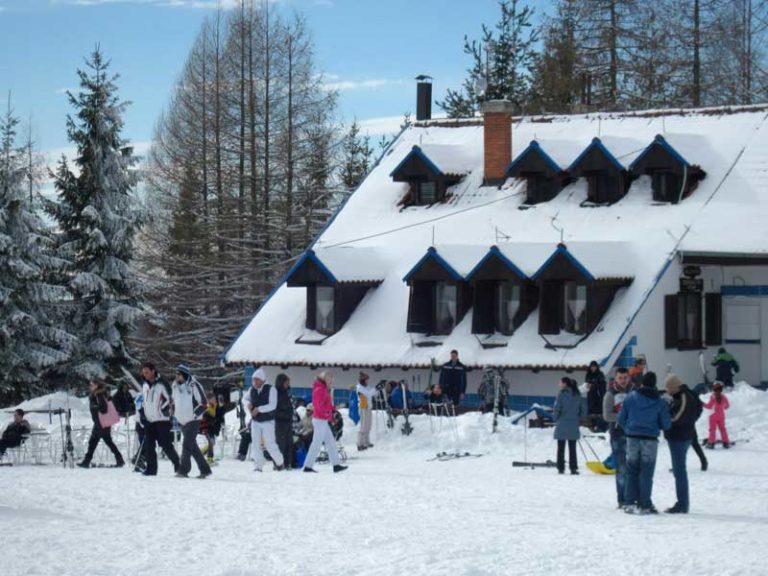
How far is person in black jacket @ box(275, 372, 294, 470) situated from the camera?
2386cm

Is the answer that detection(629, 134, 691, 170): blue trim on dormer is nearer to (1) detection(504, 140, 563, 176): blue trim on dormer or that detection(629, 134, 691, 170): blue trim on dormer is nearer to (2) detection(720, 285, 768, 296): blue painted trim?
(1) detection(504, 140, 563, 176): blue trim on dormer

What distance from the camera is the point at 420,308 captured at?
3416cm

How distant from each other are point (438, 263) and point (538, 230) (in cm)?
305

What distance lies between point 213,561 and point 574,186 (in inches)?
971

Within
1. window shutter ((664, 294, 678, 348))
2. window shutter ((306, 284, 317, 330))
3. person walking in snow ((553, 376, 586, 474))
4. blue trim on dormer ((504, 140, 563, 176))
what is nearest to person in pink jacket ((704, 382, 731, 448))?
person walking in snow ((553, 376, 586, 474))

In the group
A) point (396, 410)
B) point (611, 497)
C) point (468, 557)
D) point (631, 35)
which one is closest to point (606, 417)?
point (611, 497)

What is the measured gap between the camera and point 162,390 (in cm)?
2203

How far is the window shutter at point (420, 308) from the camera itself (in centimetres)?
3412

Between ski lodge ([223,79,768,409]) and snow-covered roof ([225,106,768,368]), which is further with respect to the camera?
snow-covered roof ([225,106,768,368])

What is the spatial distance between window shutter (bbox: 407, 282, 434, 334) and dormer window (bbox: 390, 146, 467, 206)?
4501 mm

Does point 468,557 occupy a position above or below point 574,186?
below

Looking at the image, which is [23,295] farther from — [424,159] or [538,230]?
[538,230]

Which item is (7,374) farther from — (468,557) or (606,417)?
(468,557)

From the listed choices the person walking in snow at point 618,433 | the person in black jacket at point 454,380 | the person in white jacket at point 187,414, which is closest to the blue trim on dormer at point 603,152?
the person in black jacket at point 454,380
